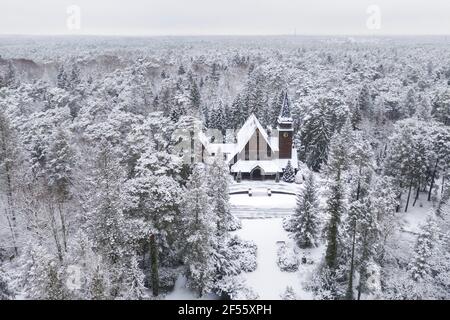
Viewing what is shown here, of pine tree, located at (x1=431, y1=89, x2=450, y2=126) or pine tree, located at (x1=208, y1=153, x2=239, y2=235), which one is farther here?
pine tree, located at (x1=431, y1=89, x2=450, y2=126)

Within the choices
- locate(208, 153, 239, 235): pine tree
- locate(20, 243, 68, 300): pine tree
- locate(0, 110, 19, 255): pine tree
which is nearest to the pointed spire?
locate(208, 153, 239, 235): pine tree

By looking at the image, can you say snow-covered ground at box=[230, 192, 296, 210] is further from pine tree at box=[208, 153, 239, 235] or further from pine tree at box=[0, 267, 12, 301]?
pine tree at box=[0, 267, 12, 301]

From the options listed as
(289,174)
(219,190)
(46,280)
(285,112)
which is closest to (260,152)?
(289,174)

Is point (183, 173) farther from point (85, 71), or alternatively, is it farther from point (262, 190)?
point (85, 71)

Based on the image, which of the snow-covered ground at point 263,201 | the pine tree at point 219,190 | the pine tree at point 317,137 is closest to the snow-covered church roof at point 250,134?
the pine tree at point 317,137

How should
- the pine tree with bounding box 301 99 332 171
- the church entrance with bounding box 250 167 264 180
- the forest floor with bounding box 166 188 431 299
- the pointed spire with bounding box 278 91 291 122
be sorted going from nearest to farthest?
the forest floor with bounding box 166 188 431 299, the church entrance with bounding box 250 167 264 180, the pointed spire with bounding box 278 91 291 122, the pine tree with bounding box 301 99 332 171

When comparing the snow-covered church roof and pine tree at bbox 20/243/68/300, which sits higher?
the snow-covered church roof

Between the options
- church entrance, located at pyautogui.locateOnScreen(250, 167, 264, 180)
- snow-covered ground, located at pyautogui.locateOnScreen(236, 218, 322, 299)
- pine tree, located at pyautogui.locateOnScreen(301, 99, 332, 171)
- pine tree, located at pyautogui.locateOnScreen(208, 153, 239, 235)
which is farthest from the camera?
pine tree, located at pyautogui.locateOnScreen(301, 99, 332, 171)

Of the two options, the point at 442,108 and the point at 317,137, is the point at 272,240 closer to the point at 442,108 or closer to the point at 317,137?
the point at 317,137
